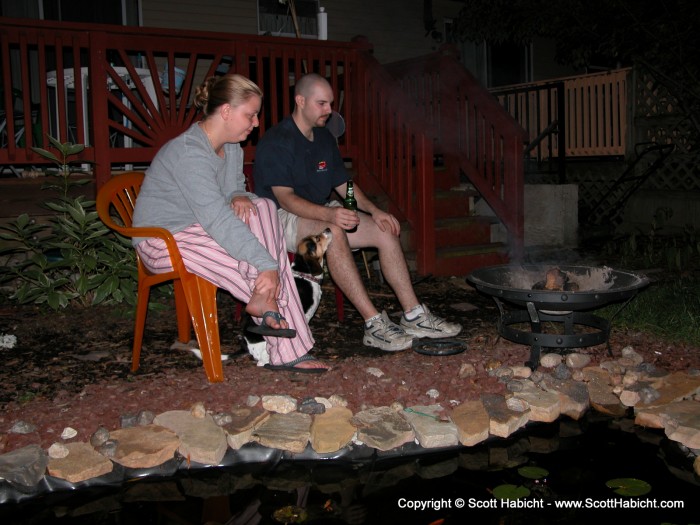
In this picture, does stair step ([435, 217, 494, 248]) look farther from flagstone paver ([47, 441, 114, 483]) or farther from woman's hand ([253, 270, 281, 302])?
flagstone paver ([47, 441, 114, 483])

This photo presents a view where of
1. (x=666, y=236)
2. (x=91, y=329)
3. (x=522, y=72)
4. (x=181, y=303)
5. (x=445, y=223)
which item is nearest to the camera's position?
(x=181, y=303)

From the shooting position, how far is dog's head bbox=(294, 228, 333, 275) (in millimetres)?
3645

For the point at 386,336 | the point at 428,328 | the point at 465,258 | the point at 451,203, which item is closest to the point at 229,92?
the point at 386,336

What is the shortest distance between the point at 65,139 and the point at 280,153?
78.3 inches

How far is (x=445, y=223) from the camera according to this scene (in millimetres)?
5996

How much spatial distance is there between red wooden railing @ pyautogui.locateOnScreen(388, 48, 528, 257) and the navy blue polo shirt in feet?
6.03

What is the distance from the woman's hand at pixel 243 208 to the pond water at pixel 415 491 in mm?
1150

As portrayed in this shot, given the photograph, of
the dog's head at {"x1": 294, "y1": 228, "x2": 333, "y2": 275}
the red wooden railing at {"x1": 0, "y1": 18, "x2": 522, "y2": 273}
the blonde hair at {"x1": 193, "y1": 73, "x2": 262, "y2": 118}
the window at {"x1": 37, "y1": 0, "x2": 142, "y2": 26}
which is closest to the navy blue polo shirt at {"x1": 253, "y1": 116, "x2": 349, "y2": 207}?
the dog's head at {"x1": 294, "y1": 228, "x2": 333, "y2": 275}

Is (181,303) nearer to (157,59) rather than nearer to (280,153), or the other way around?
(280,153)

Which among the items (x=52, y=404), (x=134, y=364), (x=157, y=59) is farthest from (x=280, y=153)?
(x=157, y=59)

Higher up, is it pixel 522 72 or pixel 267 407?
pixel 522 72

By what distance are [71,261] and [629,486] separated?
3560 millimetres

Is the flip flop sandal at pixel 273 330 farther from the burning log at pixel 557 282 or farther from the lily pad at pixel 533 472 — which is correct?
the burning log at pixel 557 282

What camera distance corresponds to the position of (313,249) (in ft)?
12.0
